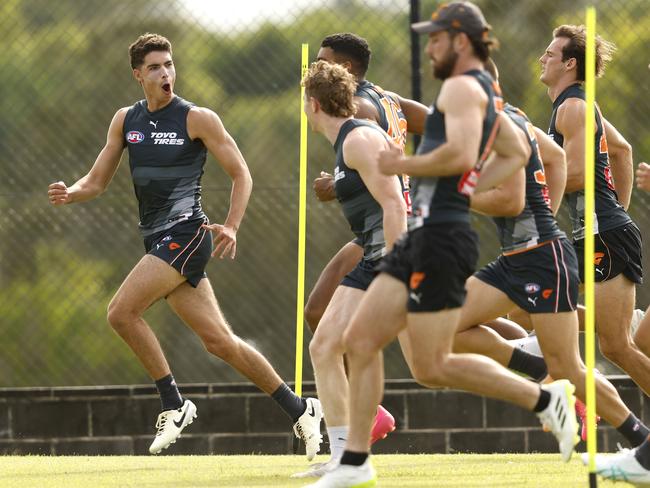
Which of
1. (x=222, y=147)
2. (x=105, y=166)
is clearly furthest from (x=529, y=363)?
(x=105, y=166)

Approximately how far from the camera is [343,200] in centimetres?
677

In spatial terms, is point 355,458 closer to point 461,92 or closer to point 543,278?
point 543,278

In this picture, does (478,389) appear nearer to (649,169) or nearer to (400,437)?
(649,169)

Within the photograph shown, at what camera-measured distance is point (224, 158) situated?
8.24 metres

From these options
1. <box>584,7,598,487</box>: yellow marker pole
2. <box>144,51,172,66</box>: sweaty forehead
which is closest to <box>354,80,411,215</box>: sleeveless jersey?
<box>144,51,172,66</box>: sweaty forehead

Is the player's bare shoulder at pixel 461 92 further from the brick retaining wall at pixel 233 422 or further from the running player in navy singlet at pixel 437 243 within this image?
the brick retaining wall at pixel 233 422

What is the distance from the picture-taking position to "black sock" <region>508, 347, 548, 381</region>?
710cm

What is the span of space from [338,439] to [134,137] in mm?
2501

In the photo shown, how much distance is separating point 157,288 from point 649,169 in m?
2.90

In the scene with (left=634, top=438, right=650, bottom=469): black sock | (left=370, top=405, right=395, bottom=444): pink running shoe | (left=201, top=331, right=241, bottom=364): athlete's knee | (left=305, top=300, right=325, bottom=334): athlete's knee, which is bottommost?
(left=634, top=438, right=650, bottom=469): black sock

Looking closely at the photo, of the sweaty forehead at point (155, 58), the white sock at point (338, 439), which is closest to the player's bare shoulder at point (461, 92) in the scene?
the white sock at point (338, 439)

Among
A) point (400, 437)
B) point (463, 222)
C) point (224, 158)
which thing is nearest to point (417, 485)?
point (463, 222)

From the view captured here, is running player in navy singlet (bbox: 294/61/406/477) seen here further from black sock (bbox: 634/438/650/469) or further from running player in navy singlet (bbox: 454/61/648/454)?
black sock (bbox: 634/438/650/469)

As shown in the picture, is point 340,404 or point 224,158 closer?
point 340,404
